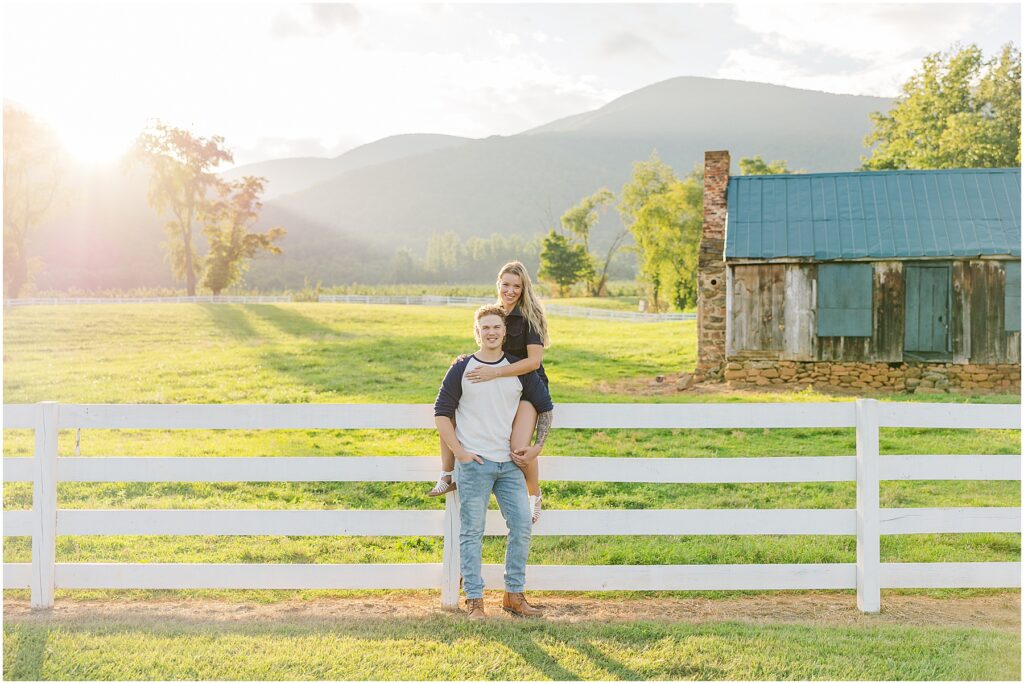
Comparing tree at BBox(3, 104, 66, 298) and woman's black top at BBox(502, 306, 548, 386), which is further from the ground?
tree at BBox(3, 104, 66, 298)

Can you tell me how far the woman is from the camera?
5.05 m

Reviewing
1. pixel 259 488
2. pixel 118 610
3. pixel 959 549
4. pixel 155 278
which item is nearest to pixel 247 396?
pixel 259 488

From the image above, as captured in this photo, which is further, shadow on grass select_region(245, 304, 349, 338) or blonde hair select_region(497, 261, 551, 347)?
shadow on grass select_region(245, 304, 349, 338)

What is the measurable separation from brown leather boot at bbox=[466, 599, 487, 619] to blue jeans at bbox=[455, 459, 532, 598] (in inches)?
1.3

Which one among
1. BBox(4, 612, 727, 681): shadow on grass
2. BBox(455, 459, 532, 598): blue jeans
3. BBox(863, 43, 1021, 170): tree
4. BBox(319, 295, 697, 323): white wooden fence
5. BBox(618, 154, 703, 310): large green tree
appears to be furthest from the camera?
BBox(618, 154, 703, 310): large green tree

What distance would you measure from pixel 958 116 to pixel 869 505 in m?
36.8

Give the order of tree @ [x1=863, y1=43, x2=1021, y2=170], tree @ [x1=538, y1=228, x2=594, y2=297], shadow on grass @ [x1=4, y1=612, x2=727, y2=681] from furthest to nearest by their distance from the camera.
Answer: tree @ [x1=538, y1=228, x2=594, y2=297] → tree @ [x1=863, y1=43, x2=1021, y2=170] → shadow on grass @ [x1=4, y1=612, x2=727, y2=681]

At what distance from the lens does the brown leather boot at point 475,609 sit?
200 inches

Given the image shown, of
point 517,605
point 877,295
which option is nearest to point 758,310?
point 877,295

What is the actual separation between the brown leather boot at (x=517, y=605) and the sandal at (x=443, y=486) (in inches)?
29.2

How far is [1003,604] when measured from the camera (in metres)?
5.82

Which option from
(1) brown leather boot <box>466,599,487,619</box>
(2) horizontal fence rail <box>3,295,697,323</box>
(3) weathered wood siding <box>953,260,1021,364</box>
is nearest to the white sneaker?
(1) brown leather boot <box>466,599,487,619</box>

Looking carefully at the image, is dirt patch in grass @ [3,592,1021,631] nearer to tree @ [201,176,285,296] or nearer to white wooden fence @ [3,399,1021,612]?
white wooden fence @ [3,399,1021,612]

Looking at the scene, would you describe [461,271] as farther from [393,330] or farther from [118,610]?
[118,610]
